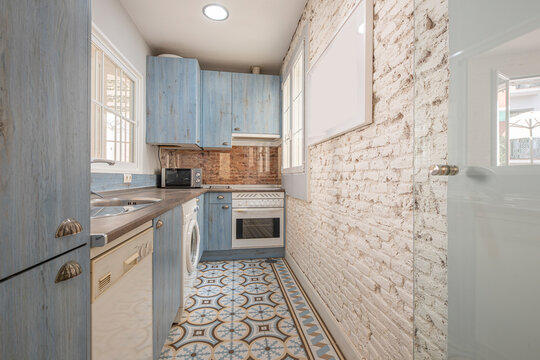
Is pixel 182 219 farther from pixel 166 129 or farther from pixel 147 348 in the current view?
pixel 166 129

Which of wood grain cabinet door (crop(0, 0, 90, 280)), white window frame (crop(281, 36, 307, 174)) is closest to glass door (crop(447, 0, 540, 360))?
wood grain cabinet door (crop(0, 0, 90, 280))

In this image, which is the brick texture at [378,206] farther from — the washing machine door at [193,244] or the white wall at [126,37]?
the white wall at [126,37]

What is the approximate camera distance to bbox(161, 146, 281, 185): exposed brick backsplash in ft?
11.8

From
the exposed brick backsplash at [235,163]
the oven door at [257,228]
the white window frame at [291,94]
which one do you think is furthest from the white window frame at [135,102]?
the white window frame at [291,94]

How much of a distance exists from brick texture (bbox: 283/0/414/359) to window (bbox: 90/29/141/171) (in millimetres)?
1870

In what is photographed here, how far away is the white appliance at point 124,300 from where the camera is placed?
28.4 inches

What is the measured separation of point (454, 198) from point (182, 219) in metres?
1.64

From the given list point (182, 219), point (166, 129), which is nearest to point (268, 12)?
point (166, 129)

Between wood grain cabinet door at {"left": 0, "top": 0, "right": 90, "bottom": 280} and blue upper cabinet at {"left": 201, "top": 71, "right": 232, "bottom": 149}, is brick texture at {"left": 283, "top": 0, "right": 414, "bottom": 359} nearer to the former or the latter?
wood grain cabinet door at {"left": 0, "top": 0, "right": 90, "bottom": 280}

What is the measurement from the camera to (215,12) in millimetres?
2328

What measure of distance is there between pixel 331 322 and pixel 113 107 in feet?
8.53

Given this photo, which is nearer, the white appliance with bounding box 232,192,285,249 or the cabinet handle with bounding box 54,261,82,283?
the cabinet handle with bounding box 54,261,82,283

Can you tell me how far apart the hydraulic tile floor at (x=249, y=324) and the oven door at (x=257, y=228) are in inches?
22.4

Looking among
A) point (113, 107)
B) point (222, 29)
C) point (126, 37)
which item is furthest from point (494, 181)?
point (126, 37)
